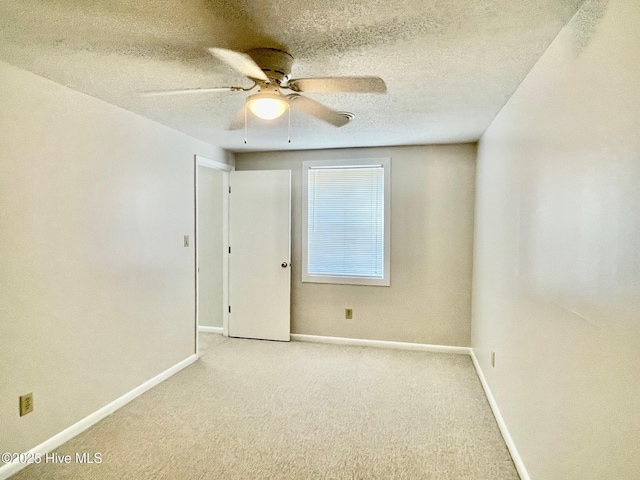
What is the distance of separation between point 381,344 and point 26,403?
126 inches

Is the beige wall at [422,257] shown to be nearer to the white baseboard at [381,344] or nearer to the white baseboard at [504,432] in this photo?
the white baseboard at [381,344]

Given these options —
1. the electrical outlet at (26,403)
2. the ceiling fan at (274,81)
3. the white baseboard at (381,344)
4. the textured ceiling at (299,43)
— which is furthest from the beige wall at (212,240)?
the ceiling fan at (274,81)

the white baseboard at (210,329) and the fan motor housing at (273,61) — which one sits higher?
the fan motor housing at (273,61)

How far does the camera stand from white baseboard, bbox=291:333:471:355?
13.7 feet

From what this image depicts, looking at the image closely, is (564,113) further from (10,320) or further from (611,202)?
(10,320)

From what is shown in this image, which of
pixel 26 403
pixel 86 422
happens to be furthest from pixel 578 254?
pixel 86 422

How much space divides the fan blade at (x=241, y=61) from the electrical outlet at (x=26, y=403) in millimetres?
2171

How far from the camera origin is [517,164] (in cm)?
235

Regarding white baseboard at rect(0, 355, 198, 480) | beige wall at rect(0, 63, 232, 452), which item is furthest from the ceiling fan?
white baseboard at rect(0, 355, 198, 480)

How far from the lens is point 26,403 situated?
2.22 m

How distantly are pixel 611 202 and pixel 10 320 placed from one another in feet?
9.33

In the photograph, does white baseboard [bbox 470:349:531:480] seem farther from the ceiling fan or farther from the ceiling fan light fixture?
the ceiling fan light fixture

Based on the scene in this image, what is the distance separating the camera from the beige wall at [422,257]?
13.5ft

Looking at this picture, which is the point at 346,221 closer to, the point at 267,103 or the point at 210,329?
the point at 210,329
